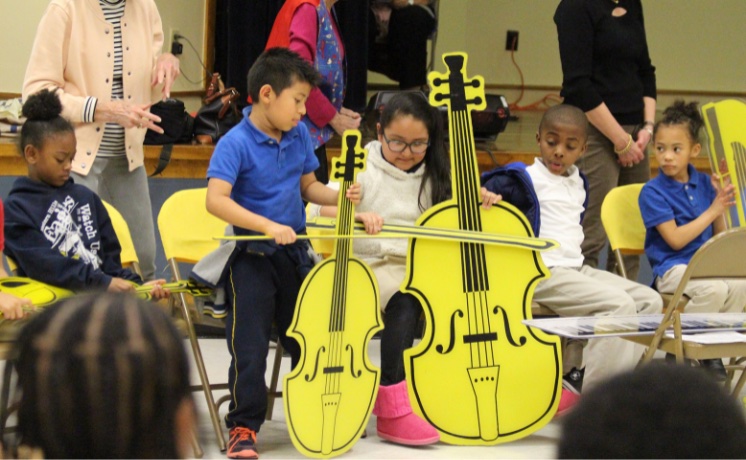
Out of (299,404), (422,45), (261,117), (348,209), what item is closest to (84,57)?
(261,117)

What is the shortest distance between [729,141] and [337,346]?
155 centimetres

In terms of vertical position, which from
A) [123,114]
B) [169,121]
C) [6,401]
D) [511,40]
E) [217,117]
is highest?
[511,40]

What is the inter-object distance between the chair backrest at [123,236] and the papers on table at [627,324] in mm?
1217

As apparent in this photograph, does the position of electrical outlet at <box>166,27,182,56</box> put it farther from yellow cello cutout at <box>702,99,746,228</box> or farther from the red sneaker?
the red sneaker

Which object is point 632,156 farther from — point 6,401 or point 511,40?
point 511,40

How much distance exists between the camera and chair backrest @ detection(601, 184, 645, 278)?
12.1 feet

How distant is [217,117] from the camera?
499 cm

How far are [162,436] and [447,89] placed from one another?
2.14 meters

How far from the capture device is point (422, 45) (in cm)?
671

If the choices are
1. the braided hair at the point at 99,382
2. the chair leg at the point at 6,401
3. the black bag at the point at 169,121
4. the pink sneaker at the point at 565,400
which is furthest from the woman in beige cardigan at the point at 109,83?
the braided hair at the point at 99,382

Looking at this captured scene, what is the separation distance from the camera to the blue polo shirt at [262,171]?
2.95 meters

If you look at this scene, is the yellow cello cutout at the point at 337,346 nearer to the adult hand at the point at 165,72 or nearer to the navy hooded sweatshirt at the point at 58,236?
the navy hooded sweatshirt at the point at 58,236

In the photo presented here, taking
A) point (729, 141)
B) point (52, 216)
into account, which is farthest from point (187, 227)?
point (729, 141)

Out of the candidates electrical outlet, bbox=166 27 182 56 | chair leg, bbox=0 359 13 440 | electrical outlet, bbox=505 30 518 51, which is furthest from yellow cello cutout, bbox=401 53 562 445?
electrical outlet, bbox=505 30 518 51
